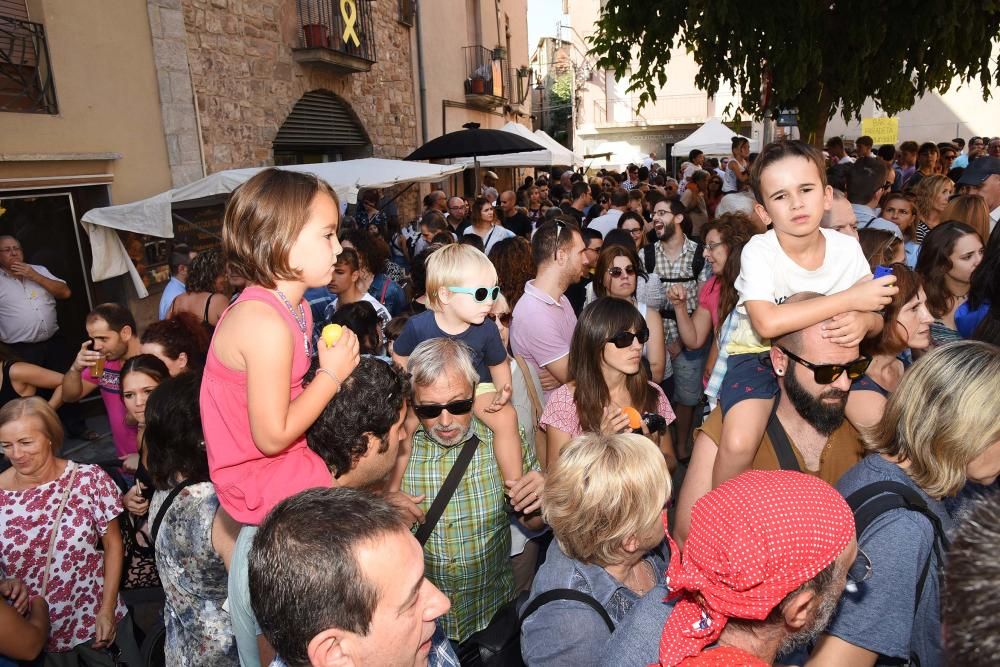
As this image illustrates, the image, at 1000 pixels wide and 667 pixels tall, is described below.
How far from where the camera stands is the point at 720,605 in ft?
4.76

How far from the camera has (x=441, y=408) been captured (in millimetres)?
2832

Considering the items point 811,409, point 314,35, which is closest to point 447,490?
point 811,409

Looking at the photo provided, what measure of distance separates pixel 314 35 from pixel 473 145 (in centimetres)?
381

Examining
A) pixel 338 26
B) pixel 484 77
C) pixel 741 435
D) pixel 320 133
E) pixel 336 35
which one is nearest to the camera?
pixel 741 435

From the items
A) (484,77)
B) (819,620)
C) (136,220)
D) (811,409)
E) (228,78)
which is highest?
(484,77)

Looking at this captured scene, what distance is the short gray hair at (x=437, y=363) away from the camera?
2.84 meters

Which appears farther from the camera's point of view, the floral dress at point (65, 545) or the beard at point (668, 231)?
the beard at point (668, 231)

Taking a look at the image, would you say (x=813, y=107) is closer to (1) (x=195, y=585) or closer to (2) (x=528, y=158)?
(1) (x=195, y=585)

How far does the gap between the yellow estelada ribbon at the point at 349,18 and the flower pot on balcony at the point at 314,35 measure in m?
1.03

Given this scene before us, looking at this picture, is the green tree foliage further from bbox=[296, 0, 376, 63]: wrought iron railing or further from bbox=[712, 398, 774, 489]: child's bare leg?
bbox=[296, 0, 376, 63]: wrought iron railing

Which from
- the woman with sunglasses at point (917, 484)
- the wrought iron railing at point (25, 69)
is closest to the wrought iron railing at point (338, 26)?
the wrought iron railing at point (25, 69)

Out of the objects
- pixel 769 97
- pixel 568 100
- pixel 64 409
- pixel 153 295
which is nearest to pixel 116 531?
pixel 64 409

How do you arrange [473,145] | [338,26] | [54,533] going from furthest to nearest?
[338,26]
[473,145]
[54,533]

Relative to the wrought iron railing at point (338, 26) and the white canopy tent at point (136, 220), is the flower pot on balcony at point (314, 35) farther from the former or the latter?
the white canopy tent at point (136, 220)
